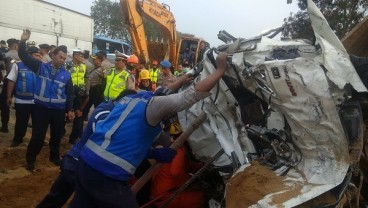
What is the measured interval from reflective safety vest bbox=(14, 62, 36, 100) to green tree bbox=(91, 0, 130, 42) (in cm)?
3015

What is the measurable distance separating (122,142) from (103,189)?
355 mm

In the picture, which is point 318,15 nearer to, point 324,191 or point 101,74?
point 324,191

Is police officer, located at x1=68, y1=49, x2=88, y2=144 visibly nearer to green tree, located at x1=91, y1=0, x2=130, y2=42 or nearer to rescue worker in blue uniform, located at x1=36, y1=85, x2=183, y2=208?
rescue worker in blue uniform, located at x1=36, y1=85, x2=183, y2=208

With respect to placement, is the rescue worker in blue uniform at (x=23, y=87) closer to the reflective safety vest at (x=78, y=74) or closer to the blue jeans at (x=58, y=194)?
the reflective safety vest at (x=78, y=74)

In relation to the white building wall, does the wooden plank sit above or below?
below

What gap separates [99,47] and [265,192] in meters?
22.7

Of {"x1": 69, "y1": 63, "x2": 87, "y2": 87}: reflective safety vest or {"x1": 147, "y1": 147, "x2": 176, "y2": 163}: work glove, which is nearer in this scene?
{"x1": 147, "y1": 147, "x2": 176, "y2": 163}: work glove

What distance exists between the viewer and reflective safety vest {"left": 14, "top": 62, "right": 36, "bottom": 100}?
594 cm

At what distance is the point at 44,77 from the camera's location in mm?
5301

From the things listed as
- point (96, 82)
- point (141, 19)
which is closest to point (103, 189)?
point (96, 82)

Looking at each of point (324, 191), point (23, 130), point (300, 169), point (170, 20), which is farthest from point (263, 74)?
point (170, 20)

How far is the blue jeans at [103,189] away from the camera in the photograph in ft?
8.92

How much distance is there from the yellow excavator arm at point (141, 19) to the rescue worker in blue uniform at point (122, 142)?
7.71 metres


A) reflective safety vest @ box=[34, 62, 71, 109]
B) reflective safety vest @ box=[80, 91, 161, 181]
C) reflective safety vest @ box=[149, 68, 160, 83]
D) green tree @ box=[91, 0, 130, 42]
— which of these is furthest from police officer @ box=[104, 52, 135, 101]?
green tree @ box=[91, 0, 130, 42]
